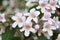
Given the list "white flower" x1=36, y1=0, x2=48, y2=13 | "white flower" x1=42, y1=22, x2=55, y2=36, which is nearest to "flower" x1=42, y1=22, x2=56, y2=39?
"white flower" x1=42, y1=22, x2=55, y2=36

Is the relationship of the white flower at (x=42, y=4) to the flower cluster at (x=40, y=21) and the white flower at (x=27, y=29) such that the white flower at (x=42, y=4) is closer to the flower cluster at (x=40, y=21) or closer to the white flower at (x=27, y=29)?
the flower cluster at (x=40, y=21)

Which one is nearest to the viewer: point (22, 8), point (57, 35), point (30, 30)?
point (30, 30)

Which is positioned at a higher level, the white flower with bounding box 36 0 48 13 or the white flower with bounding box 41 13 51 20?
the white flower with bounding box 36 0 48 13

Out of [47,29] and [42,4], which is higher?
[42,4]

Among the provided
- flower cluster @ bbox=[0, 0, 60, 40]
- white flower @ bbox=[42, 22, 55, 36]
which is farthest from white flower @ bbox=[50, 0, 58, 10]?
white flower @ bbox=[42, 22, 55, 36]

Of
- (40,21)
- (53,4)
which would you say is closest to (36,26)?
(40,21)

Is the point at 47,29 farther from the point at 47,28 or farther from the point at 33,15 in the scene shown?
the point at 33,15

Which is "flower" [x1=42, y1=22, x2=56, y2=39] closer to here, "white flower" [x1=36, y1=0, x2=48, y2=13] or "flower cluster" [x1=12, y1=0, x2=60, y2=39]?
"flower cluster" [x1=12, y1=0, x2=60, y2=39]

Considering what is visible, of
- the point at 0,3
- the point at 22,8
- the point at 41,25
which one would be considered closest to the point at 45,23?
the point at 41,25

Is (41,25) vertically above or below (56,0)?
below

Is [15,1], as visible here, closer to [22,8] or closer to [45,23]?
[22,8]

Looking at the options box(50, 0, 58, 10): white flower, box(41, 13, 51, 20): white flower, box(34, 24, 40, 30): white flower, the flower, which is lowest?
the flower
